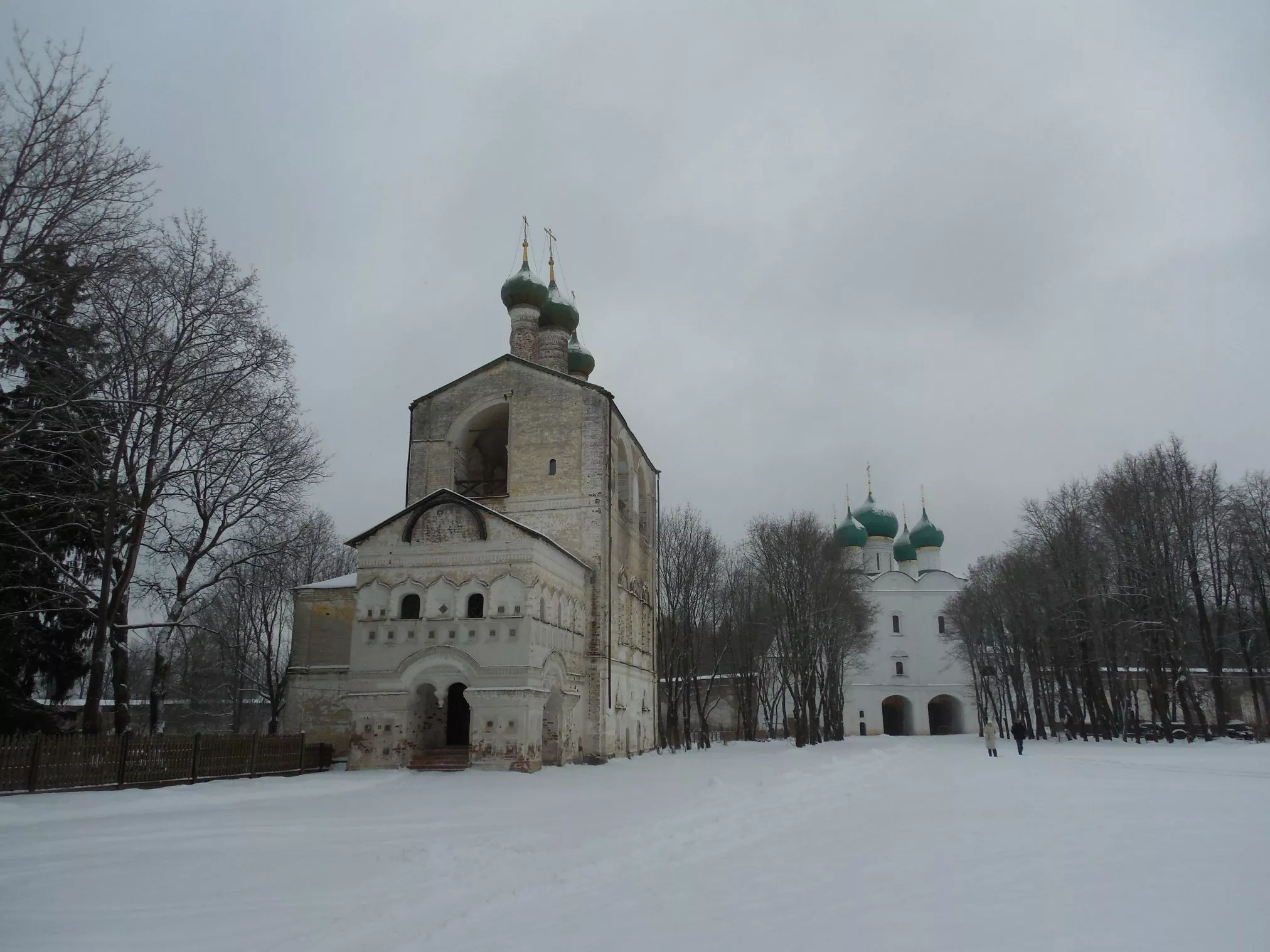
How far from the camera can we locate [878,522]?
6234 centimetres

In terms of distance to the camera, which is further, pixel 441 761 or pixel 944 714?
pixel 944 714

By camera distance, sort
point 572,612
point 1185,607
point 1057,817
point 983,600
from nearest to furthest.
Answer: point 1057,817 < point 572,612 < point 1185,607 < point 983,600

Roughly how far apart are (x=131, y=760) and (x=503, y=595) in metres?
8.85

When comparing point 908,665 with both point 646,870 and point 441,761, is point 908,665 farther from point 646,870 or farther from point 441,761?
point 646,870

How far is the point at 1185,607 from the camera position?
106 ft

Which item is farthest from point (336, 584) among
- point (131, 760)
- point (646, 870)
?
point (646, 870)

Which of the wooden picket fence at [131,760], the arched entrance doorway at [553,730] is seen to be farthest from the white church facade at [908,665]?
the wooden picket fence at [131,760]

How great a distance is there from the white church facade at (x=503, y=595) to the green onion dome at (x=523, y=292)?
7 centimetres

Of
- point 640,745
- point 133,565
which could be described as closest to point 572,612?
point 640,745

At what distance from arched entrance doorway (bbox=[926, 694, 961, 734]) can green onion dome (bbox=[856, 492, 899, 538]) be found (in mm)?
11490

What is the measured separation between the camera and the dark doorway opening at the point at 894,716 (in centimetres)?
5728

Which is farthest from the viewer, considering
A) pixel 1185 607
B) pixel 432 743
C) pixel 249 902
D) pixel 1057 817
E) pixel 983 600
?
pixel 983 600

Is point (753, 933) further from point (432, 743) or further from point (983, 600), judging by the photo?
point (983, 600)

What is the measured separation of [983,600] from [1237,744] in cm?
1656
